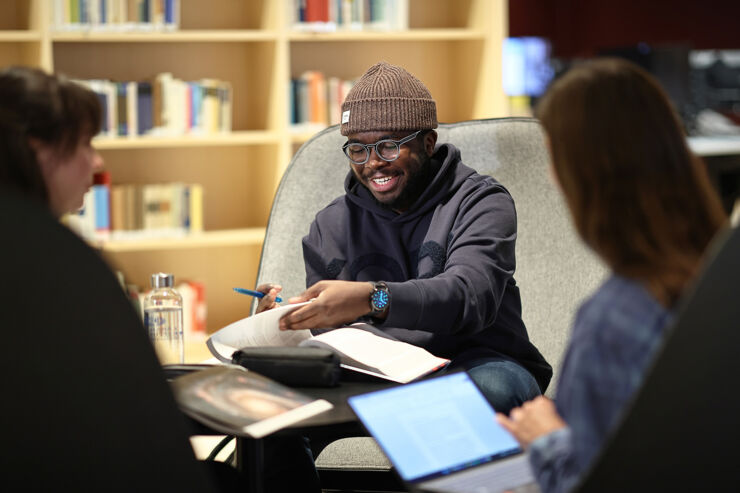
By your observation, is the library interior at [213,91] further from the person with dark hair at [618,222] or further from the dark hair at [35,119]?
the person with dark hair at [618,222]

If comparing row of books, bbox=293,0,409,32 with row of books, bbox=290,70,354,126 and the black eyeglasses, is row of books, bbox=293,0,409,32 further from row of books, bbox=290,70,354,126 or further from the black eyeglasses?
the black eyeglasses

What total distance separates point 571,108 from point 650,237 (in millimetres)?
168

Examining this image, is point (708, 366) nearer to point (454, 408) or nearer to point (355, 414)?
point (454, 408)

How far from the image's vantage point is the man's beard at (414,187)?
202 centimetres

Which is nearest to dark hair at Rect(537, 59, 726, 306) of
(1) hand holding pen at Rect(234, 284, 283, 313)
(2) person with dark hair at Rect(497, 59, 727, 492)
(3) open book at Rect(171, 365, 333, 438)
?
(2) person with dark hair at Rect(497, 59, 727, 492)

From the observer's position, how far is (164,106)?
410 cm

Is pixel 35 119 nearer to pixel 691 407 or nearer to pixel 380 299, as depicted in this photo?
pixel 380 299

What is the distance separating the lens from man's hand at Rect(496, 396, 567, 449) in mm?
1100

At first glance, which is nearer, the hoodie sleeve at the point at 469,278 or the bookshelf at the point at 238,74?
the hoodie sleeve at the point at 469,278

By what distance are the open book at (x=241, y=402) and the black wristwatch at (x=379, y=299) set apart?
0.26m

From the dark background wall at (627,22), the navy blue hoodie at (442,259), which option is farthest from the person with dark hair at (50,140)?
the dark background wall at (627,22)

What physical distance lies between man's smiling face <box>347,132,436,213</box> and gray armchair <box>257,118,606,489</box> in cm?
45

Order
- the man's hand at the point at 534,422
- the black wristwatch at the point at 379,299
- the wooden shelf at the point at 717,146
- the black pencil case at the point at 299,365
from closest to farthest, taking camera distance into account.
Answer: the man's hand at the point at 534,422, the black pencil case at the point at 299,365, the black wristwatch at the point at 379,299, the wooden shelf at the point at 717,146

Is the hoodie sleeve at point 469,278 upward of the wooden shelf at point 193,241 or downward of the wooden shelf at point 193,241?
upward
